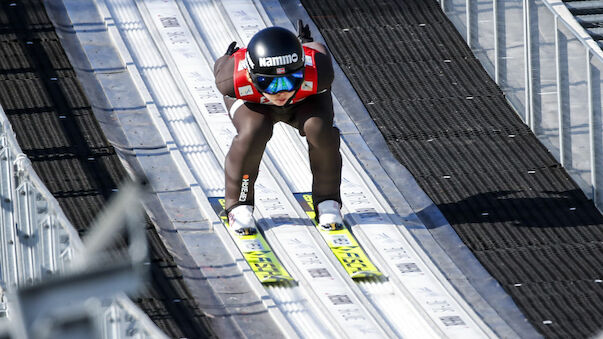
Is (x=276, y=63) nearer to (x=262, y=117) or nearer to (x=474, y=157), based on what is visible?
(x=262, y=117)

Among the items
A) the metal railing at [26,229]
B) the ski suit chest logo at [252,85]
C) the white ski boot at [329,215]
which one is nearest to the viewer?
the metal railing at [26,229]

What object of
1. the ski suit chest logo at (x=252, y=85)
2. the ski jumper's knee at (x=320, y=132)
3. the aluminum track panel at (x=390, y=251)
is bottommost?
the aluminum track panel at (x=390, y=251)

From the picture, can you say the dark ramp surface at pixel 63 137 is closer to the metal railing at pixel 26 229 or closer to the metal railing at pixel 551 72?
the metal railing at pixel 26 229

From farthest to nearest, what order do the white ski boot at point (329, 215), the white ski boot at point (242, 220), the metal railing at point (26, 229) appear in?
the white ski boot at point (329, 215) → the white ski boot at point (242, 220) → the metal railing at point (26, 229)

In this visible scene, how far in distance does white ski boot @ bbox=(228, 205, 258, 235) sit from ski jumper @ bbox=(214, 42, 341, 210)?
42mm

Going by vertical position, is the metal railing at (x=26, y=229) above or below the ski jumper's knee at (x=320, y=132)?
below

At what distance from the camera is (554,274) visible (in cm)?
729

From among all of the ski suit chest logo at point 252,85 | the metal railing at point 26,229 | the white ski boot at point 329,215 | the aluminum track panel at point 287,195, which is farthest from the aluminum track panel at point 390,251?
the metal railing at point 26,229

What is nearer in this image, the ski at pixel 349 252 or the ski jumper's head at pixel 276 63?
the ski jumper's head at pixel 276 63

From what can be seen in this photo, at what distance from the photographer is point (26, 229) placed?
5.63 meters

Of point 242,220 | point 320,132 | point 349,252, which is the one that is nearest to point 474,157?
point 349,252

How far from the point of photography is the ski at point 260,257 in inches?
279

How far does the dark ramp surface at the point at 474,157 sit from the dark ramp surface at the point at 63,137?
209 cm

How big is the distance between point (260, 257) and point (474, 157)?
2.19 m
